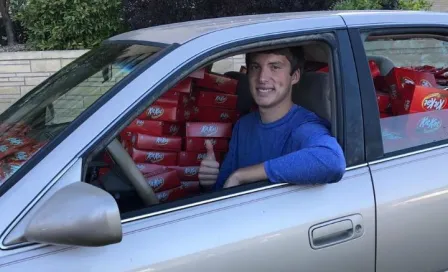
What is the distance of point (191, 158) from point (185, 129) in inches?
6.6

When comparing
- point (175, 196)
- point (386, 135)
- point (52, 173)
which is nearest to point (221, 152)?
point (175, 196)

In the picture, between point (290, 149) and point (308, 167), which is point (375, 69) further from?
point (308, 167)

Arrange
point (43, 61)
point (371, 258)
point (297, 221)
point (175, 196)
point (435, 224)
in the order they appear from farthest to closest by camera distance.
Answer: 1. point (43, 61)
2. point (175, 196)
3. point (435, 224)
4. point (371, 258)
5. point (297, 221)

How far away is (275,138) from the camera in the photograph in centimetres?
261

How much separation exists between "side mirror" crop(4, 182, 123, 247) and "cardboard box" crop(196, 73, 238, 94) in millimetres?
1645

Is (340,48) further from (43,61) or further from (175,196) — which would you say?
(43,61)

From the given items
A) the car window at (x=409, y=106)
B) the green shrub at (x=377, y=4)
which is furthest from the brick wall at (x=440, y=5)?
the car window at (x=409, y=106)

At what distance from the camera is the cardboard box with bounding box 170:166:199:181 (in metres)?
2.86

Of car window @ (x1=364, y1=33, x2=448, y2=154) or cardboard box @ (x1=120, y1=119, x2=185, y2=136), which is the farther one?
cardboard box @ (x1=120, y1=119, x2=185, y2=136)

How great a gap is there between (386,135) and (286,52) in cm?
57

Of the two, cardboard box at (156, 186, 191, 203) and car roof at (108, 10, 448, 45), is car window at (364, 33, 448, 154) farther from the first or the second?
cardboard box at (156, 186, 191, 203)

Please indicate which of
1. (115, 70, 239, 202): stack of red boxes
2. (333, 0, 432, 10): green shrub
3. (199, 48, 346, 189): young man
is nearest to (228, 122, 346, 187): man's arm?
(199, 48, 346, 189): young man

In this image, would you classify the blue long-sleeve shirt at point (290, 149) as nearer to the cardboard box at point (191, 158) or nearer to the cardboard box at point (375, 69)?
the cardboard box at point (191, 158)

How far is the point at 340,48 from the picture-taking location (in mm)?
2309
